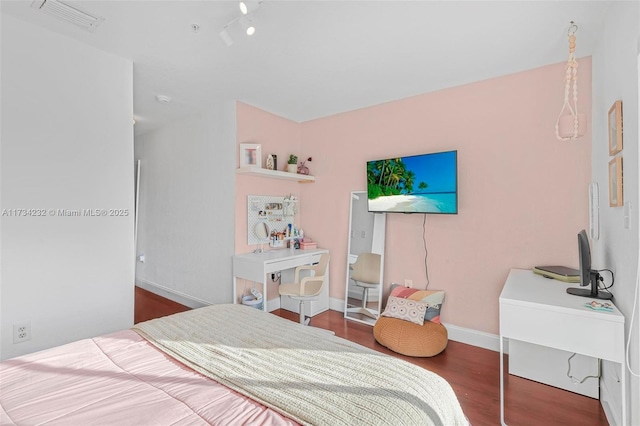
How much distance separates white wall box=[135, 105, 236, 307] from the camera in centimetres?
354

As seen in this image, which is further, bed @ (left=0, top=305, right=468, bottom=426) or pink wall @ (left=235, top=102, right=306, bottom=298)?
pink wall @ (left=235, top=102, right=306, bottom=298)

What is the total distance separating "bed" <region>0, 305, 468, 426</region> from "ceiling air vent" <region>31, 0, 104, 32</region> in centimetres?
204

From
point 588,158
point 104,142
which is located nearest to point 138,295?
point 104,142

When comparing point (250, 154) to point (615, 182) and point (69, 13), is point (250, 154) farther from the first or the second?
point (615, 182)

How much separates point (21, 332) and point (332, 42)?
2.95 meters

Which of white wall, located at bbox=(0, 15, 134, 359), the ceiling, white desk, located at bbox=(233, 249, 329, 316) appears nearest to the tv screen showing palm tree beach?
the ceiling

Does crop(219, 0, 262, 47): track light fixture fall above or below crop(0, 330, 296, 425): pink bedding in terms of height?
above

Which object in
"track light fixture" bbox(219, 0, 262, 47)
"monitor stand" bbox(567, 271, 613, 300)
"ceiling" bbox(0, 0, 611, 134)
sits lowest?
"monitor stand" bbox(567, 271, 613, 300)

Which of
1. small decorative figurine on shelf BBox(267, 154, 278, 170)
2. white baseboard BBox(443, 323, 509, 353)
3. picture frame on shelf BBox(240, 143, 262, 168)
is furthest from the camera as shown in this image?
small decorative figurine on shelf BBox(267, 154, 278, 170)

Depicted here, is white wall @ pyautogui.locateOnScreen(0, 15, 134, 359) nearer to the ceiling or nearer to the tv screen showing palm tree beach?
the ceiling

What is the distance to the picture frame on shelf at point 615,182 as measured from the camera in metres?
1.62

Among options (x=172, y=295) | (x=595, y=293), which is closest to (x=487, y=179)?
(x=595, y=293)

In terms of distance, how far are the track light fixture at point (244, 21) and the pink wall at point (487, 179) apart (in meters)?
1.48

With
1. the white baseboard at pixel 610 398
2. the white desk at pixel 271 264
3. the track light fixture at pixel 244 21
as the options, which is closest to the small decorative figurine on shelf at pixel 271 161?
the white desk at pixel 271 264
